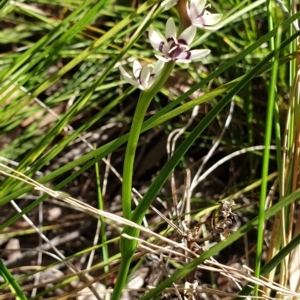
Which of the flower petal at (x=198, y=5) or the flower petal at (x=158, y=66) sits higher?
the flower petal at (x=198, y=5)

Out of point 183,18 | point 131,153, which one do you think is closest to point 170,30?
point 183,18

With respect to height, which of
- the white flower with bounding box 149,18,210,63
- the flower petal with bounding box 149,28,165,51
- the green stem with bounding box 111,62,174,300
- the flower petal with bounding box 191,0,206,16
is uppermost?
the flower petal with bounding box 191,0,206,16

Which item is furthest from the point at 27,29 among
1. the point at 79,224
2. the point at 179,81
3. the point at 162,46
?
the point at 162,46

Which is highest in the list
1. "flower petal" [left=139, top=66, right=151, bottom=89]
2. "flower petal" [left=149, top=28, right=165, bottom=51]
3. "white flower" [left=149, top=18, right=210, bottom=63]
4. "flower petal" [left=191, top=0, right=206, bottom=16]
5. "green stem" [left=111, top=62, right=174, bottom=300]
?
"flower petal" [left=191, top=0, right=206, bottom=16]

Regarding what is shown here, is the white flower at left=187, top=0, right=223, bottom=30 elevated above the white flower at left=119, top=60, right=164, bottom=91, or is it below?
above

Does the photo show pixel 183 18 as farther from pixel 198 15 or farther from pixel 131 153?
pixel 131 153

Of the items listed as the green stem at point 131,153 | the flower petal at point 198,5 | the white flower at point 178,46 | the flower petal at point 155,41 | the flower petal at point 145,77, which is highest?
the flower petal at point 198,5

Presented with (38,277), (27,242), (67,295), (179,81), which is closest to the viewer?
(67,295)

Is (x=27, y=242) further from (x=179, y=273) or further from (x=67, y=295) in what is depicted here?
(x=179, y=273)
